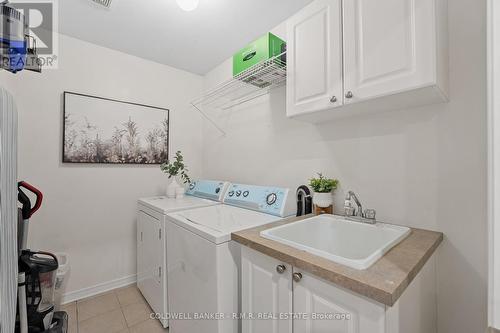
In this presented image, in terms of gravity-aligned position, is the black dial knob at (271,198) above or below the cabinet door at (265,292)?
above

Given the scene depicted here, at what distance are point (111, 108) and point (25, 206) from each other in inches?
57.6

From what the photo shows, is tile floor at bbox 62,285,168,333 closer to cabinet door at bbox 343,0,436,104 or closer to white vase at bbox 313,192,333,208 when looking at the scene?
white vase at bbox 313,192,333,208

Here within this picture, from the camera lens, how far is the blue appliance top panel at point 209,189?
2.18 meters

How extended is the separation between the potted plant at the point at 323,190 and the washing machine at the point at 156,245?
98cm

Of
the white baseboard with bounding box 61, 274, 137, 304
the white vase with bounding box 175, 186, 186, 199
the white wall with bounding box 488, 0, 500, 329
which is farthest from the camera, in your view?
the white vase with bounding box 175, 186, 186, 199

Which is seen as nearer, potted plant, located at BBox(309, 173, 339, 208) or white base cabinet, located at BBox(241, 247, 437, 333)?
white base cabinet, located at BBox(241, 247, 437, 333)

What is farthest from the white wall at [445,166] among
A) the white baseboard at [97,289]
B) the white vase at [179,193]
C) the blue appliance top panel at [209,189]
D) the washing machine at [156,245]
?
the white baseboard at [97,289]

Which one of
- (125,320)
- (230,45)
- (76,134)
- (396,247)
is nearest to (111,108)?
(76,134)

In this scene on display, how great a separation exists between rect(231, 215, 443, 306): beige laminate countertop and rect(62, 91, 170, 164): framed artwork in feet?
6.19

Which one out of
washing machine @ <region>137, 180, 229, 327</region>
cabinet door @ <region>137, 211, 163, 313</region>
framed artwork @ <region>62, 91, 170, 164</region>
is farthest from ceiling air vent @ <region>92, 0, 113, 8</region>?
cabinet door @ <region>137, 211, 163, 313</region>

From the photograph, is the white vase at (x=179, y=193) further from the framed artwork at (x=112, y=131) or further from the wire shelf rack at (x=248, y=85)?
the wire shelf rack at (x=248, y=85)

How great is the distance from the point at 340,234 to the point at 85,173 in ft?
7.77

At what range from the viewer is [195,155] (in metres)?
2.89

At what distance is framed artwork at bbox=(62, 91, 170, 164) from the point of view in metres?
2.05
